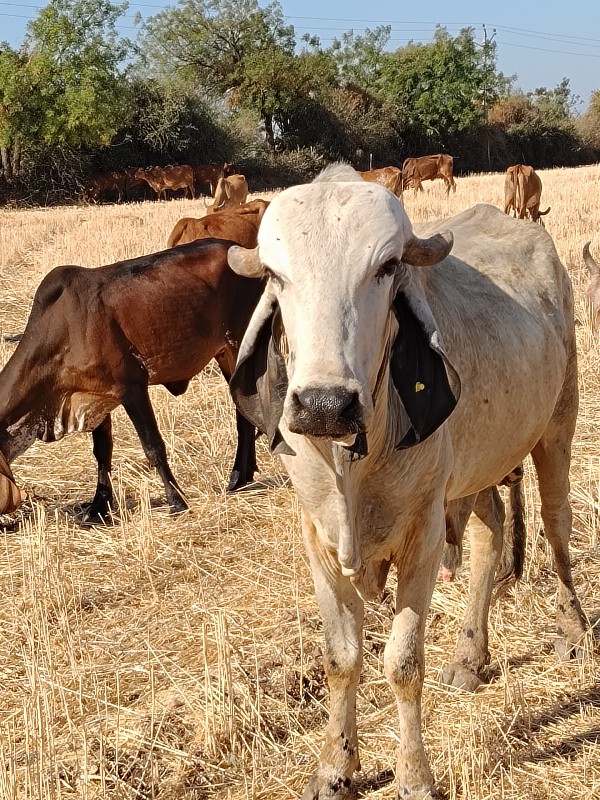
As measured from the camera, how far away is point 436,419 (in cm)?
301

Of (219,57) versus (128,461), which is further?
(219,57)

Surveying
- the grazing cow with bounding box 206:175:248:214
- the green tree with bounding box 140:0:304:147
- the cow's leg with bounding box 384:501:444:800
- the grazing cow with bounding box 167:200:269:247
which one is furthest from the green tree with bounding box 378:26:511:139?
the cow's leg with bounding box 384:501:444:800

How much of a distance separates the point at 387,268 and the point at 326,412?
583mm

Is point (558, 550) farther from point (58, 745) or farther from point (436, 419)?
point (58, 745)

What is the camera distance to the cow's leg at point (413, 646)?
Result: 333 cm

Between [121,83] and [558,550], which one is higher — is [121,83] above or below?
above

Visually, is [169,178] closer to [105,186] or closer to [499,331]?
[105,186]

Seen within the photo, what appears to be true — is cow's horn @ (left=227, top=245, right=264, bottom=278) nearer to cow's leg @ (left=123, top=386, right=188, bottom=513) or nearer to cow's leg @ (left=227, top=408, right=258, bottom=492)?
cow's leg @ (left=123, top=386, right=188, bottom=513)

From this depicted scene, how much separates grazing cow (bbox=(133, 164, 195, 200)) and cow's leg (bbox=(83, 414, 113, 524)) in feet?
107

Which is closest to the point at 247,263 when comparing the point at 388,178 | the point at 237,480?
the point at 237,480

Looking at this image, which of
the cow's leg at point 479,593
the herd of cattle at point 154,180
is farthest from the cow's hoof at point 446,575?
the herd of cattle at point 154,180

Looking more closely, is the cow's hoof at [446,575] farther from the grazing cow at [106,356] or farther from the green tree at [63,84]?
the green tree at [63,84]

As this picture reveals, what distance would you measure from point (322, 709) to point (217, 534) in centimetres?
216

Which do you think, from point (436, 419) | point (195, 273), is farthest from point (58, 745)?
point (195, 273)
